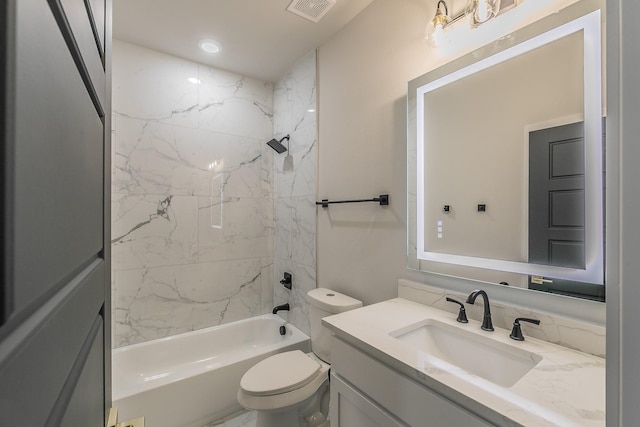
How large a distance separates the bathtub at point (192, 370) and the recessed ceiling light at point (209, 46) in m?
2.27

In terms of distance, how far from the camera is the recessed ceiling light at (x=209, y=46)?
2066 millimetres

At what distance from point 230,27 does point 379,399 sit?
2.28 meters

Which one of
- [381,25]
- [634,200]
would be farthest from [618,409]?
[381,25]

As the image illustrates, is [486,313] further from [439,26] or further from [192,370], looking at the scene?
[192,370]

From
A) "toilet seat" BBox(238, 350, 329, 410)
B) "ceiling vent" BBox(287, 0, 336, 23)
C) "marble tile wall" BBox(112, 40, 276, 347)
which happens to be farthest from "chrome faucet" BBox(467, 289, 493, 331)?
"ceiling vent" BBox(287, 0, 336, 23)

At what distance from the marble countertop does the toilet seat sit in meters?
0.58

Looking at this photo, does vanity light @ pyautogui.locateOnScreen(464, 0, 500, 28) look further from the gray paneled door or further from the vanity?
the gray paneled door

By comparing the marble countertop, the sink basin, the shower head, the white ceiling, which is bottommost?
the sink basin

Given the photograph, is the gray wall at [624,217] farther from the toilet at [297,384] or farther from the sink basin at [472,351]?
the toilet at [297,384]

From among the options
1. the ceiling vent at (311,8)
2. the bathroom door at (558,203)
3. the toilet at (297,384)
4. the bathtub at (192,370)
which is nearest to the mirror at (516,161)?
the bathroom door at (558,203)

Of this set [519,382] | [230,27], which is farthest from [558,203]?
[230,27]

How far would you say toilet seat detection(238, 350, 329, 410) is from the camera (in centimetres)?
139

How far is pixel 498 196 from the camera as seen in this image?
3.70 feet

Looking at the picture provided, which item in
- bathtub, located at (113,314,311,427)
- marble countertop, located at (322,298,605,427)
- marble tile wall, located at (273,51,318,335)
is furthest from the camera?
marble tile wall, located at (273,51,318,335)
